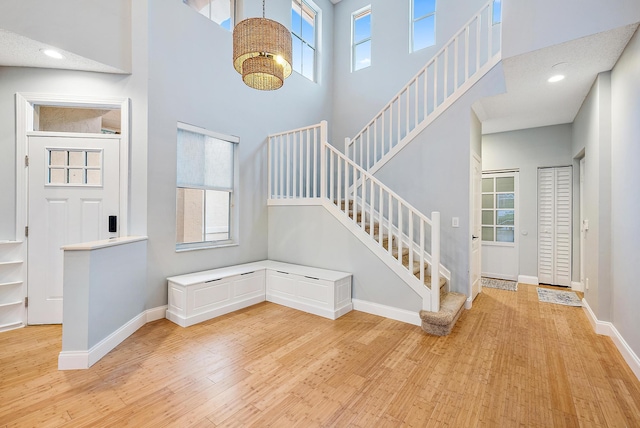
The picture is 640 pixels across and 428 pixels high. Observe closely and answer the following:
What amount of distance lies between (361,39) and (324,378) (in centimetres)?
629

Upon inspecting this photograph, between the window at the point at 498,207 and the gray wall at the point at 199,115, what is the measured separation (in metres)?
4.02

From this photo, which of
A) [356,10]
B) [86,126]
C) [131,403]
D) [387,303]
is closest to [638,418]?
[387,303]

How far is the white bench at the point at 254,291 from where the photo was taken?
323 cm

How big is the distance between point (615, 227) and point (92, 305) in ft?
16.0

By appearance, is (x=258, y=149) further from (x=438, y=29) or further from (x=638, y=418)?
(x=638, y=418)

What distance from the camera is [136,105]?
3.20 metres

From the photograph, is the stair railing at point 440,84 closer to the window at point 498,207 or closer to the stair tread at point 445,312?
the window at point 498,207

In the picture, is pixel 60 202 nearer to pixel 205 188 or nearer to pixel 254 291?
pixel 205 188

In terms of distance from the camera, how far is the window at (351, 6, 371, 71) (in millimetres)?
5949

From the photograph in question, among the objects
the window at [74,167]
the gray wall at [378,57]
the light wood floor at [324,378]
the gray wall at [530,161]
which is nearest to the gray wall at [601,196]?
the light wood floor at [324,378]

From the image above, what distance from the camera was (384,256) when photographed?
3451 millimetres

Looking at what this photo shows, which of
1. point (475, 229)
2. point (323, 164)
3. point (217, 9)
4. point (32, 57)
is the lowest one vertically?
point (475, 229)

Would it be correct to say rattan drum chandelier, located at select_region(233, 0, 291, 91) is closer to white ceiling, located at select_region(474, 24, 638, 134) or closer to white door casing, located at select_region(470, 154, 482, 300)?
white ceiling, located at select_region(474, 24, 638, 134)

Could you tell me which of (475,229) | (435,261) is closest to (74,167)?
(435,261)
